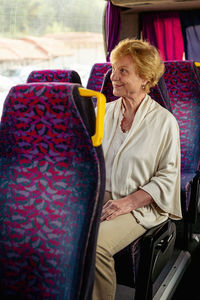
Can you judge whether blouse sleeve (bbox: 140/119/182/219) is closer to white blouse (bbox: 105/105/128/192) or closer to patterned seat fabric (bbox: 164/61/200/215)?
white blouse (bbox: 105/105/128/192)

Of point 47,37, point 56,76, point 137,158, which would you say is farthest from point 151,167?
point 47,37

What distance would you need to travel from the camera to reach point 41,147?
1.38 metres

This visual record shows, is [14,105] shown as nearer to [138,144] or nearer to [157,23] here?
[138,144]

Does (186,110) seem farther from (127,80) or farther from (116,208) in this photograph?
(116,208)

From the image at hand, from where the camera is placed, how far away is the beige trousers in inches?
63.3

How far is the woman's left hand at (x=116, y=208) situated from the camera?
1856 mm

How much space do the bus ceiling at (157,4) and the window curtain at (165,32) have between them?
10.8 inches

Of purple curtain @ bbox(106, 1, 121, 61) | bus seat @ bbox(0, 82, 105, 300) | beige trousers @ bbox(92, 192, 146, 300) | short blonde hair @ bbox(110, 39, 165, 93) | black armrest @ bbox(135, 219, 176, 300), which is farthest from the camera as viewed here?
purple curtain @ bbox(106, 1, 121, 61)

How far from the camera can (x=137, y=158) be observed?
6.39 ft

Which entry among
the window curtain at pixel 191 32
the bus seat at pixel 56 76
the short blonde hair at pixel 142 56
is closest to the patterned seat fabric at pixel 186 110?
the short blonde hair at pixel 142 56

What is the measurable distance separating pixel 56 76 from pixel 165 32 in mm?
2845

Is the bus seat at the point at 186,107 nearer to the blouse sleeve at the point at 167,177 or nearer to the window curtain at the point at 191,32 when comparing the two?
the blouse sleeve at the point at 167,177

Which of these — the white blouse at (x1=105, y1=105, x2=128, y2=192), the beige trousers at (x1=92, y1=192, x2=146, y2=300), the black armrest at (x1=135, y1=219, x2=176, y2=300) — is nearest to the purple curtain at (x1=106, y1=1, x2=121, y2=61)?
the white blouse at (x1=105, y1=105, x2=128, y2=192)

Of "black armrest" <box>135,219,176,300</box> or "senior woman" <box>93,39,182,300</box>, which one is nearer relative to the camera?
"black armrest" <box>135,219,176,300</box>
